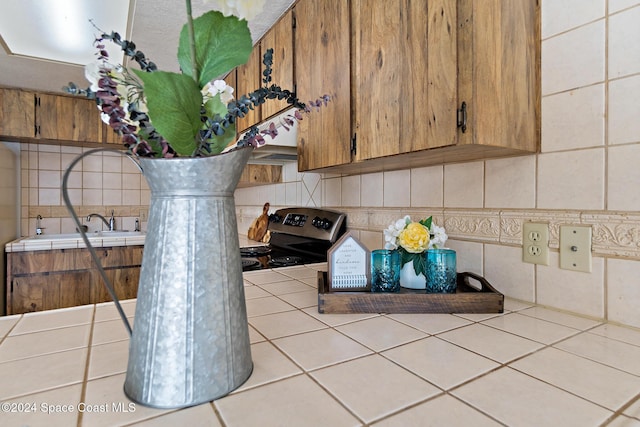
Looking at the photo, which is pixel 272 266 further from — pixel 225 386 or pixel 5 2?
pixel 5 2

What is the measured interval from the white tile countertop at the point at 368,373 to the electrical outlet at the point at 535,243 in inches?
6.0

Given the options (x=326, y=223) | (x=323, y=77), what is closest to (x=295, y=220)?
(x=326, y=223)

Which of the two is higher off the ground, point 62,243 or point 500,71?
point 500,71

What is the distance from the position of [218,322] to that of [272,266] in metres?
1.03

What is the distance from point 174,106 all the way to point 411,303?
68 cm

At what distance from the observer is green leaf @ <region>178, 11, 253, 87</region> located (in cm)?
44

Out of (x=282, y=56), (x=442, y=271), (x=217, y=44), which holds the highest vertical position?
(x=282, y=56)

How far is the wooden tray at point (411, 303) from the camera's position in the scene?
2.73 ft

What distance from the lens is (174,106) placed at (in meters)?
0.39

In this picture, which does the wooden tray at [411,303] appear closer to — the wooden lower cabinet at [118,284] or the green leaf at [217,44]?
the green leaf at [217,44]

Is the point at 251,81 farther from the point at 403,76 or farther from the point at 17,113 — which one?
the point at 17,113

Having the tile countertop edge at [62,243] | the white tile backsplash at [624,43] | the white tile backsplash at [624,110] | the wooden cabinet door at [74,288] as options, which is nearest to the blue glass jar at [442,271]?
the white tile backsplash at [624,110]

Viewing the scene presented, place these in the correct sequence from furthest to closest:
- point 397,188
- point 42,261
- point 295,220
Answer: point 42,261, point 295,220, point 397,188

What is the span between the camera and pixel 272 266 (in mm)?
1493
